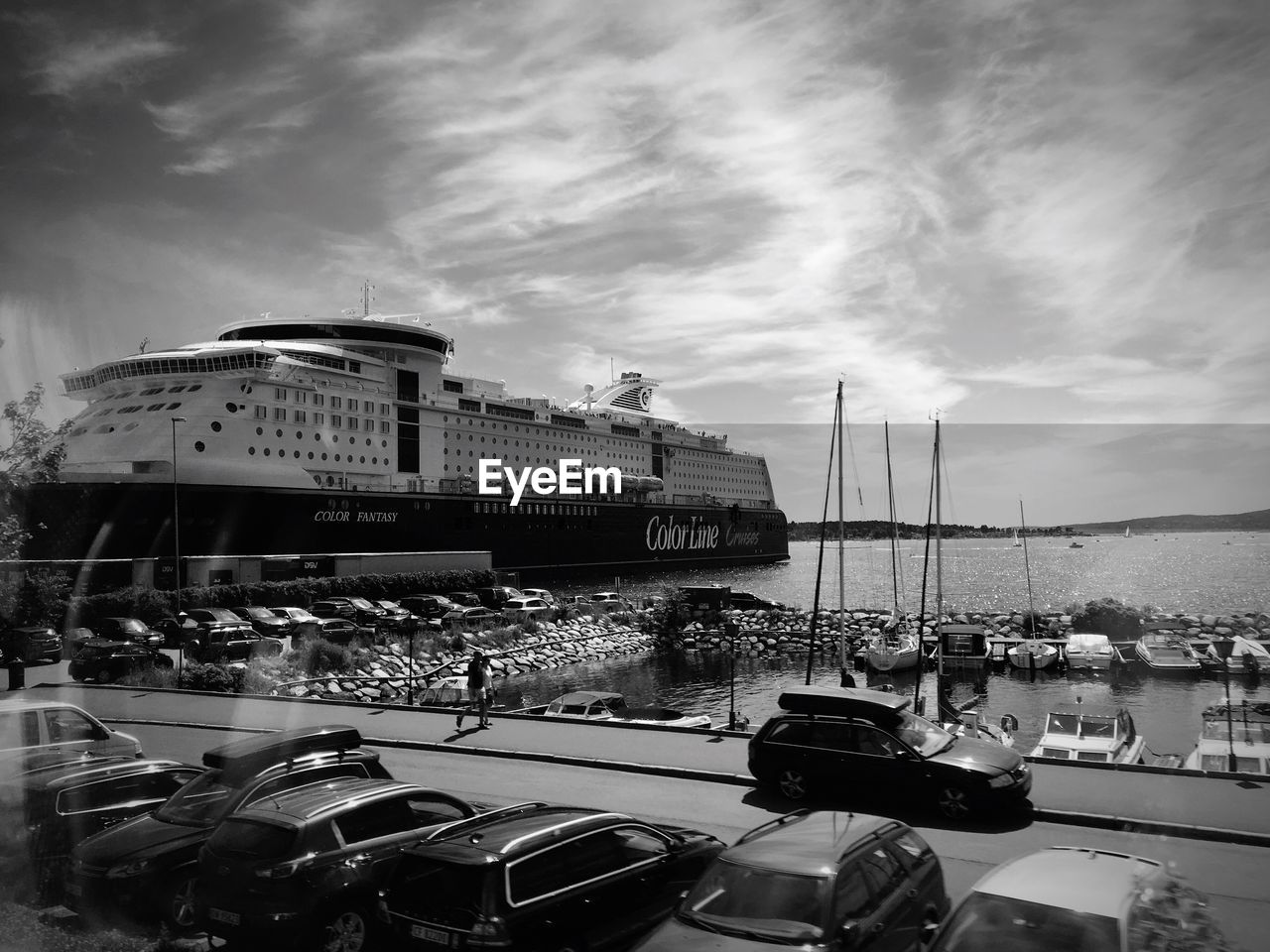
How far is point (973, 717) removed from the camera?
1800 cm

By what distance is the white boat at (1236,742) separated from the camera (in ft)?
40.8

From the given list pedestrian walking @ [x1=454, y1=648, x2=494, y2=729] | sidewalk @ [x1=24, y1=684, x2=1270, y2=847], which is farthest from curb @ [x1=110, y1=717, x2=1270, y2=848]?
pedestrian walking @ [x1=454, y1=648, x2=494, y2=729]

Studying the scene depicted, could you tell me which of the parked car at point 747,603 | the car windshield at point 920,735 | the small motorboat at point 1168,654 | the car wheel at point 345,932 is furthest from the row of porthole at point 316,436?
the small motorboat at point 1168,654

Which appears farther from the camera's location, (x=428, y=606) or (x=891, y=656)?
(x=428, y=606)

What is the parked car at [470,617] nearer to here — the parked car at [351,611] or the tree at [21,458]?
the parked car at [351,611]

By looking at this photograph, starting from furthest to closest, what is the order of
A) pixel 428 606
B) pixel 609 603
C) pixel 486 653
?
1. pixel 609 603
2. pixel 428 606
3. pixel 486 653

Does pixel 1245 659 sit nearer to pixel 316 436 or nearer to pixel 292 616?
pixel 292 616

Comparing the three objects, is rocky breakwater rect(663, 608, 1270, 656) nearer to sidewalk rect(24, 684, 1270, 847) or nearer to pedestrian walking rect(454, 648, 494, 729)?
pedestrian walking rect(454, 648, 494, 729)

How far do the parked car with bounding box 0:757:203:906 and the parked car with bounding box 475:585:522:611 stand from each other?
29.9 m

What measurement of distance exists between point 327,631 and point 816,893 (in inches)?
1033

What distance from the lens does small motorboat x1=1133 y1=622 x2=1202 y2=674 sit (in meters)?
27.6

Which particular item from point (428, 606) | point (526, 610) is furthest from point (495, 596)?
point (428, 606)

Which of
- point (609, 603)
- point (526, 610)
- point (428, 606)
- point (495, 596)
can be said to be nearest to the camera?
point (428, 606)

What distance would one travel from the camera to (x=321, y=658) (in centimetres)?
2420
